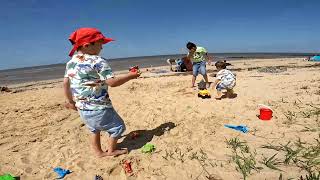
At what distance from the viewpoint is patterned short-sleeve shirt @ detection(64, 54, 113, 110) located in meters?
3.96

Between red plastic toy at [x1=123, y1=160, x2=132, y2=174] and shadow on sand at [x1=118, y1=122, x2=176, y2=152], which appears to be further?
shadow on sand at [x1=118, y1=122, x2=176, y2=152]

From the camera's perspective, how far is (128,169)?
3928 mm

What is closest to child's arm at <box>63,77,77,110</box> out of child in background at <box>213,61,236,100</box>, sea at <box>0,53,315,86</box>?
child in background at <box>213,61,236,100</box>

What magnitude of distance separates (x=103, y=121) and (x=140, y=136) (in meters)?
1.30

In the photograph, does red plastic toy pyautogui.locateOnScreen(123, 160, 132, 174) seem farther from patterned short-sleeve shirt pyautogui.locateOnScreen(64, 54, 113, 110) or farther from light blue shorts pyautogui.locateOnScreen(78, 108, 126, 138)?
patterned short-sleeve shirt pyautogui.locateOnScreen(64, 54, 113, 110)

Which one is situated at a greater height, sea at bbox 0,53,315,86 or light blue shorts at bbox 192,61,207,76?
light blue shorts at bbox 192,61,207,76

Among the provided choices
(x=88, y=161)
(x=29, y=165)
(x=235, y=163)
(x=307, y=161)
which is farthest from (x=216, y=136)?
(x=29, y=165)

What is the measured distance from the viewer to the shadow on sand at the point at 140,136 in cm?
489

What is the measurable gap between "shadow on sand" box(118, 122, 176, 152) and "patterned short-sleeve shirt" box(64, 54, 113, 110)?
1.05m

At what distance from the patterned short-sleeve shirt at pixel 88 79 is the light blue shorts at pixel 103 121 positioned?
0.07 meters

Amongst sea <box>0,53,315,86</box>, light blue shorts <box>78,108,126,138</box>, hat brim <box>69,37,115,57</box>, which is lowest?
sea <box>0,53,315,86</box>

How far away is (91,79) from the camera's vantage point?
4.04m

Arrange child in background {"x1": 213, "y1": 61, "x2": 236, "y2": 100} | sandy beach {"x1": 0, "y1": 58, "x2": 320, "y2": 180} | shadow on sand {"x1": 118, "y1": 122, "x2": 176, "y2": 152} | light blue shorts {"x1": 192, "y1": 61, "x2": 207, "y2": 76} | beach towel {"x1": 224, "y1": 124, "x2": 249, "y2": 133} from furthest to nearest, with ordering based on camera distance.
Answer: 1. light blue shorts {"x1": 192, "y1": 61, "x2": 207, "y2": 76}
2. child in background {"x1": 213, "y1": 61, "x2": 236, "y2": 100}
3. beach towel {"x1": 224, "y1": 124, "x2": 249, "y2": 133}
4. shadow on sand {"x1": 118, "y1": 122, "x2": 176, "y2": 152}
5. sandy beach {"x1": 0, "y1": 58, "x2": 320, "y2": 180}

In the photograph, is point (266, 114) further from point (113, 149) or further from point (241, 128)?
point (113, 149)
